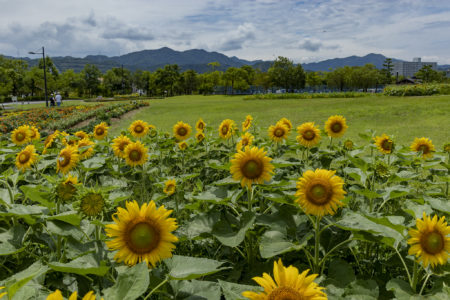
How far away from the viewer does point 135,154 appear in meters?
2.94

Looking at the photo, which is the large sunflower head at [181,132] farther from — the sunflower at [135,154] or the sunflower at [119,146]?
the sunflower at [135,154]

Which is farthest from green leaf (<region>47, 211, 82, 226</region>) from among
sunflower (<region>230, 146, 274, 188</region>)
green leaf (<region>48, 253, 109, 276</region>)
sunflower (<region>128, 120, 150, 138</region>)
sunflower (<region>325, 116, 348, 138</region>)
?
sunflower (<region>325, 116, 348, 138</region>)

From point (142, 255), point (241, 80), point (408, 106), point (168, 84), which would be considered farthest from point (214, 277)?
point (168, 84)

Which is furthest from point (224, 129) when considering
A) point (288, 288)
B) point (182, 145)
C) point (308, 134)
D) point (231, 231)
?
point (288, 288)

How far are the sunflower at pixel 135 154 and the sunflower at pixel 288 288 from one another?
2193 mm

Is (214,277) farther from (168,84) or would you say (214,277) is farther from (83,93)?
(83,93)

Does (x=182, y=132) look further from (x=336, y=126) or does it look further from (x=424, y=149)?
(x=424, y=149)

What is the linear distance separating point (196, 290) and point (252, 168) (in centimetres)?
73

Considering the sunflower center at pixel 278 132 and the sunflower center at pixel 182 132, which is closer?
the sunflower center at pixel 278 132

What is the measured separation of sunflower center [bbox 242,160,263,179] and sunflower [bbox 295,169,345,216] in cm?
32

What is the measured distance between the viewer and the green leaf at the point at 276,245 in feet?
4.80

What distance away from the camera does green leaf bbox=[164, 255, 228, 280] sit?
1191mm

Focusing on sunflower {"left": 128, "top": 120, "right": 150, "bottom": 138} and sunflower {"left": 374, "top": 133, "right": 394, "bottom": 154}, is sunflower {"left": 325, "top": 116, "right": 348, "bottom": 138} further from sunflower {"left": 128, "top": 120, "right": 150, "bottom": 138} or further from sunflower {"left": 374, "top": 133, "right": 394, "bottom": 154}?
sunflower {"left": 128, "top": 120, "right": 150, "bottom": 138}

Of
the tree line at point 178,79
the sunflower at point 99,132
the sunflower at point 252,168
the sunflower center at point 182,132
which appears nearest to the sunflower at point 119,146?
the sunflower at point 99,132
